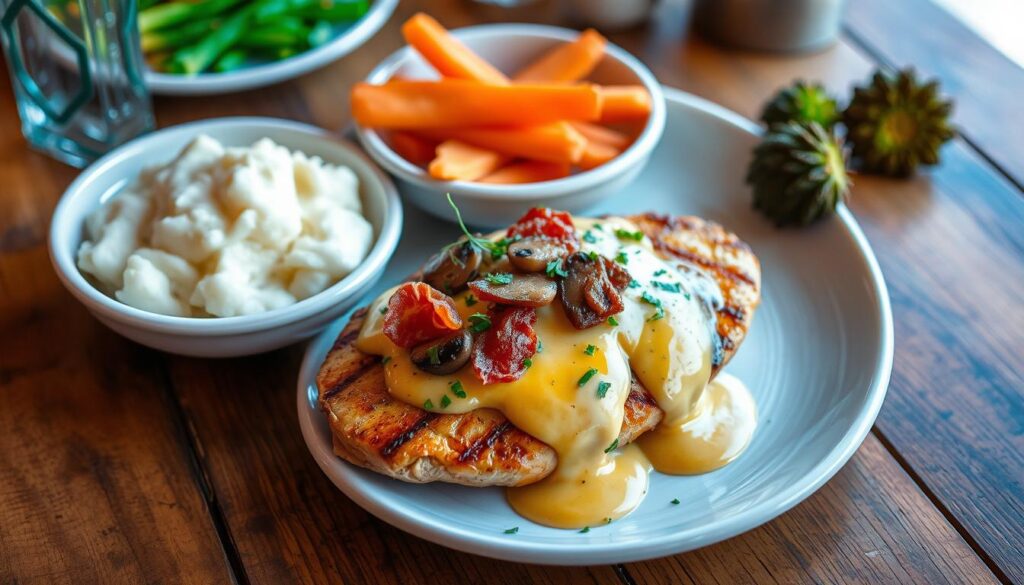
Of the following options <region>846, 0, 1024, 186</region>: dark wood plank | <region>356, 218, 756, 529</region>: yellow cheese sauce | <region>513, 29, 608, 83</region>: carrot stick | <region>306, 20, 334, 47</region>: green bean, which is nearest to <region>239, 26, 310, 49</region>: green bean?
<region>306, 20, 334, 47</region>: green bean

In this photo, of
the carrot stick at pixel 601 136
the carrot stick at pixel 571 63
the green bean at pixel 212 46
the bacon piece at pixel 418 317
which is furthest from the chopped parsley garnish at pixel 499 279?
the green bean at pixel 212 46

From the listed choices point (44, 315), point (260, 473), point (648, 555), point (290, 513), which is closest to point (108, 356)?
point (44, 315)

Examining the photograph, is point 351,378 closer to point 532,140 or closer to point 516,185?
point 516,185

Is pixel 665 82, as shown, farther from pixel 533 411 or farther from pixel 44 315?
pixel 44 315

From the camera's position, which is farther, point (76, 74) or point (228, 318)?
point (76, 74)

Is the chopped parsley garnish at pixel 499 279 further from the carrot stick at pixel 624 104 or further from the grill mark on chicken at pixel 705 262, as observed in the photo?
the carrot stick at pixel 624 104

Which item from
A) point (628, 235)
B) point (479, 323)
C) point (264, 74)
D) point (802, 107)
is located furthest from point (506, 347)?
point (264, 74)
